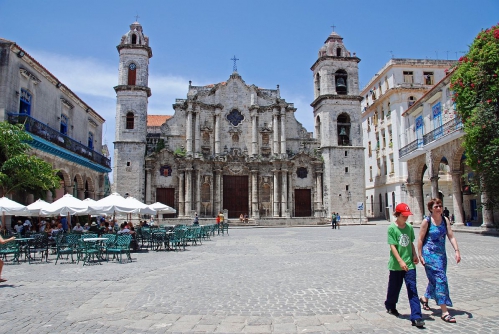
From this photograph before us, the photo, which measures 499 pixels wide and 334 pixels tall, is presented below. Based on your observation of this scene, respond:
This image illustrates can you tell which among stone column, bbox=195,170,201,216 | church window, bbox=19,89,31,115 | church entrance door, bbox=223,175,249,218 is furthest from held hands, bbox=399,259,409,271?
church entrance door, bbox=223,175,249,218

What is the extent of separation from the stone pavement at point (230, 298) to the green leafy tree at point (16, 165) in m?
5.80

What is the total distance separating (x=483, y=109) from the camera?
18516 mm

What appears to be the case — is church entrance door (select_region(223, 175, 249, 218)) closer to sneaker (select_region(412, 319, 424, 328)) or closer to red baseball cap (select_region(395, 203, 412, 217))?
red baseball cap (select_region(395, 203, 412, 217))

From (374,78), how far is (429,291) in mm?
40922

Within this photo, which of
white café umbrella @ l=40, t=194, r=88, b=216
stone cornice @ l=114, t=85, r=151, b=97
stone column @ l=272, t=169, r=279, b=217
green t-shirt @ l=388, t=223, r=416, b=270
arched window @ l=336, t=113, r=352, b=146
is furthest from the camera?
arched window @ l=336, t=113, r=352, b=146

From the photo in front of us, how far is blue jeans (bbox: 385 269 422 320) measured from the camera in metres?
5.25

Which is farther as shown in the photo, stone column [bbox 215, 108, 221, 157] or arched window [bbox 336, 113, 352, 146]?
arched window [bbox 336, 113, 352, 146]

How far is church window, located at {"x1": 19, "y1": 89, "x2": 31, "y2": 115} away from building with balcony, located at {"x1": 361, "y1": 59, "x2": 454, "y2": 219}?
28.0 meters

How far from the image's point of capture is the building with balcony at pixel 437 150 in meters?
22.5

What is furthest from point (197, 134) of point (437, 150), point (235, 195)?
point (437, 150)

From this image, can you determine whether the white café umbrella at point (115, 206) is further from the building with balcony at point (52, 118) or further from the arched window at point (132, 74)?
the arched window at point (132, 74)

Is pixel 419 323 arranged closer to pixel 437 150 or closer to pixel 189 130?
pixel 437 150

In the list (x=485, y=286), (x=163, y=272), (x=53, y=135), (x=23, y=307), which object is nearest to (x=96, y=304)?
(x=23, y=307)

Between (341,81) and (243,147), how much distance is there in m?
12.1
